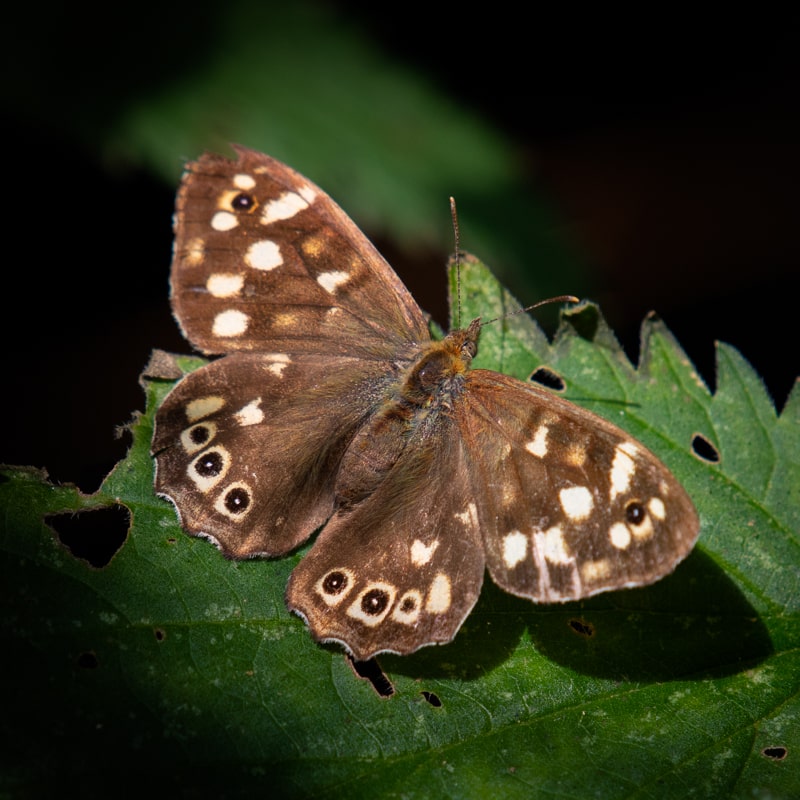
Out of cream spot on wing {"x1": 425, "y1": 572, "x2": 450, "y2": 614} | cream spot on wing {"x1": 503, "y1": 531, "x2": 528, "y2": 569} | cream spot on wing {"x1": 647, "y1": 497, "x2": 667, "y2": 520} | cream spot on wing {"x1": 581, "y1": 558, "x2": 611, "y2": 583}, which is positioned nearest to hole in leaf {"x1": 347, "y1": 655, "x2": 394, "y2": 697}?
cream spot on wing {"x1": 425, "y1": 572, "x2": 450, "y2": 614}

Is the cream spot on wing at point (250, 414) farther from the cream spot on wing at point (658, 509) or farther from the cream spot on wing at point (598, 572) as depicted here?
the cream spot on wing at point (658, 509)

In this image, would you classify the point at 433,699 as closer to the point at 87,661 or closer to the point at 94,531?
the point at 87,661

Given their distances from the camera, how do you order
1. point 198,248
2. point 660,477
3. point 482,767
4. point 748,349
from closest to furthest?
point 660,477, point 482,767, point 198,248, point 748,349

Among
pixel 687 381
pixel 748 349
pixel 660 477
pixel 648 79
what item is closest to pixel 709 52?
pixel 648 79

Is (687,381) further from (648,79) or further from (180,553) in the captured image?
(648,79)

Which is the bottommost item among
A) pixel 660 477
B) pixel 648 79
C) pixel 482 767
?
pixel 482 767

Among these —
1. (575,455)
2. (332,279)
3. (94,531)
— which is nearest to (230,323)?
(332,279)

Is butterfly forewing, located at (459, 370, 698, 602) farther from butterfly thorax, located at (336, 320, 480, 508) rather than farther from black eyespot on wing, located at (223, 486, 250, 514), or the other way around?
black eyespot on wing, located at (223, 486, 250, 514)

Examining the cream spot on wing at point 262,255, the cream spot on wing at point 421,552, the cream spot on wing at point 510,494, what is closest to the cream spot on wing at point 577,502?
the cream spot on wing at point 510,494
